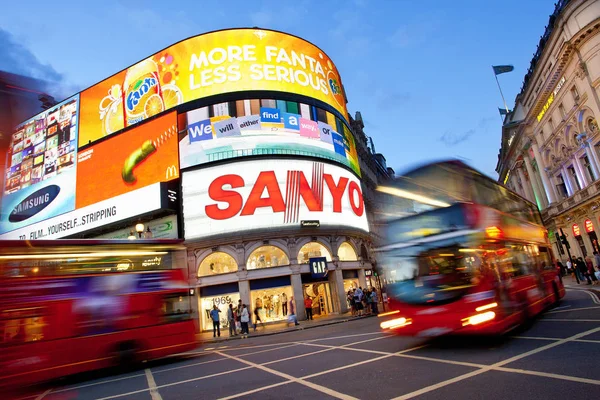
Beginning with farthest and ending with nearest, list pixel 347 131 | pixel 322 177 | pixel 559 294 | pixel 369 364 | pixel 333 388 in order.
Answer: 1. pixel 347 131
2. pixel 322 177
3. pixel 559 294
4. pixel 369 364
5. pixel 333 388

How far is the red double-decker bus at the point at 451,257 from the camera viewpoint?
793 centimetres

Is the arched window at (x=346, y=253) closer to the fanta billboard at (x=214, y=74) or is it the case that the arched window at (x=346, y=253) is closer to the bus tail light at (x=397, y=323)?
the fanta billboard at (x=214, y=74)

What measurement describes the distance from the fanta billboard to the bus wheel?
23.4 m

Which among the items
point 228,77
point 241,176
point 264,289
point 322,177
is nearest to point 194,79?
point 228,77

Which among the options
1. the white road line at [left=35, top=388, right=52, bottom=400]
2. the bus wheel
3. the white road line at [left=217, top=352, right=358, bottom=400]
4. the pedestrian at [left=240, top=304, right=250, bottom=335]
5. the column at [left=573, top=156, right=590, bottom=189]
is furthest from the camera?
the column at [left=573, top=156, right=590, bottom=189]

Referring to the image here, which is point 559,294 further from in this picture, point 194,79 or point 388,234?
point 194,79

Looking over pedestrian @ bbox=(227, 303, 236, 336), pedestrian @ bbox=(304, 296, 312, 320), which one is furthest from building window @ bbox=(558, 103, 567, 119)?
pedestrian @ bbox=(227, 303, 236, 336)

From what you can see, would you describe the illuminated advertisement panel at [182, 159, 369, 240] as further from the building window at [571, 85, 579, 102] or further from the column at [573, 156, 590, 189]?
the column at [573, 156, 590, 189]

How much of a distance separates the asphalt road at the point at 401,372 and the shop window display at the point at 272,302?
1571 cm

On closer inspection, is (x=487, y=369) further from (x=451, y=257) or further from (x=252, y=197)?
(x=252, y=197)

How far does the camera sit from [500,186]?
1151 centimetres

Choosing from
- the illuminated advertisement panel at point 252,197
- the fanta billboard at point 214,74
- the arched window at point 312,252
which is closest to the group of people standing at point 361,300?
the arched window at point 312,252

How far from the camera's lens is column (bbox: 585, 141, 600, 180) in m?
31.9

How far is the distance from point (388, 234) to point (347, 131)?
27.4 meters
